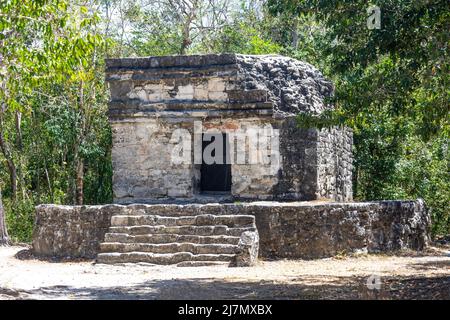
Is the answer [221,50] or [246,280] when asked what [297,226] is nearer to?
[246,280]

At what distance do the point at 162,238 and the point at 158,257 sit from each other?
1.76ft

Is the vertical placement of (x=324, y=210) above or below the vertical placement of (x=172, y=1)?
below

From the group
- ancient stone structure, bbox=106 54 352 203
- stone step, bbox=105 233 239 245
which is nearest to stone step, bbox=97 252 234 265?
stone step, bbox=105 233 239 245

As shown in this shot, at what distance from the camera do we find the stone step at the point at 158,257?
36.5ft

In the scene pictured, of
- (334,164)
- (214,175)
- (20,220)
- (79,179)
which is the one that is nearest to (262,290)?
(334,164)

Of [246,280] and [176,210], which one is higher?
[176,210]

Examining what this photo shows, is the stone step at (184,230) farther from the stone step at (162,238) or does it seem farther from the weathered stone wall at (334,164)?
the weathered stone wall at (334,164)

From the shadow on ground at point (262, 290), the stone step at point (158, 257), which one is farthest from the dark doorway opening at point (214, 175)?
the shadow on ground at point (262, 290)

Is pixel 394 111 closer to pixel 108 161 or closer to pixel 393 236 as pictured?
pixel 393 236

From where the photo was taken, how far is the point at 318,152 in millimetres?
13852

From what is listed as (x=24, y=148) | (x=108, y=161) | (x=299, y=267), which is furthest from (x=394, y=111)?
(x=24, y=148)

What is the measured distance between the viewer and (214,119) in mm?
14000

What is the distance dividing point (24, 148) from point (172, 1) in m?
7.93

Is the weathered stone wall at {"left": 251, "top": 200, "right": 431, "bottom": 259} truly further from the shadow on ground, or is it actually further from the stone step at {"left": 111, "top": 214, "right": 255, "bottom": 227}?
the shadow on ground
